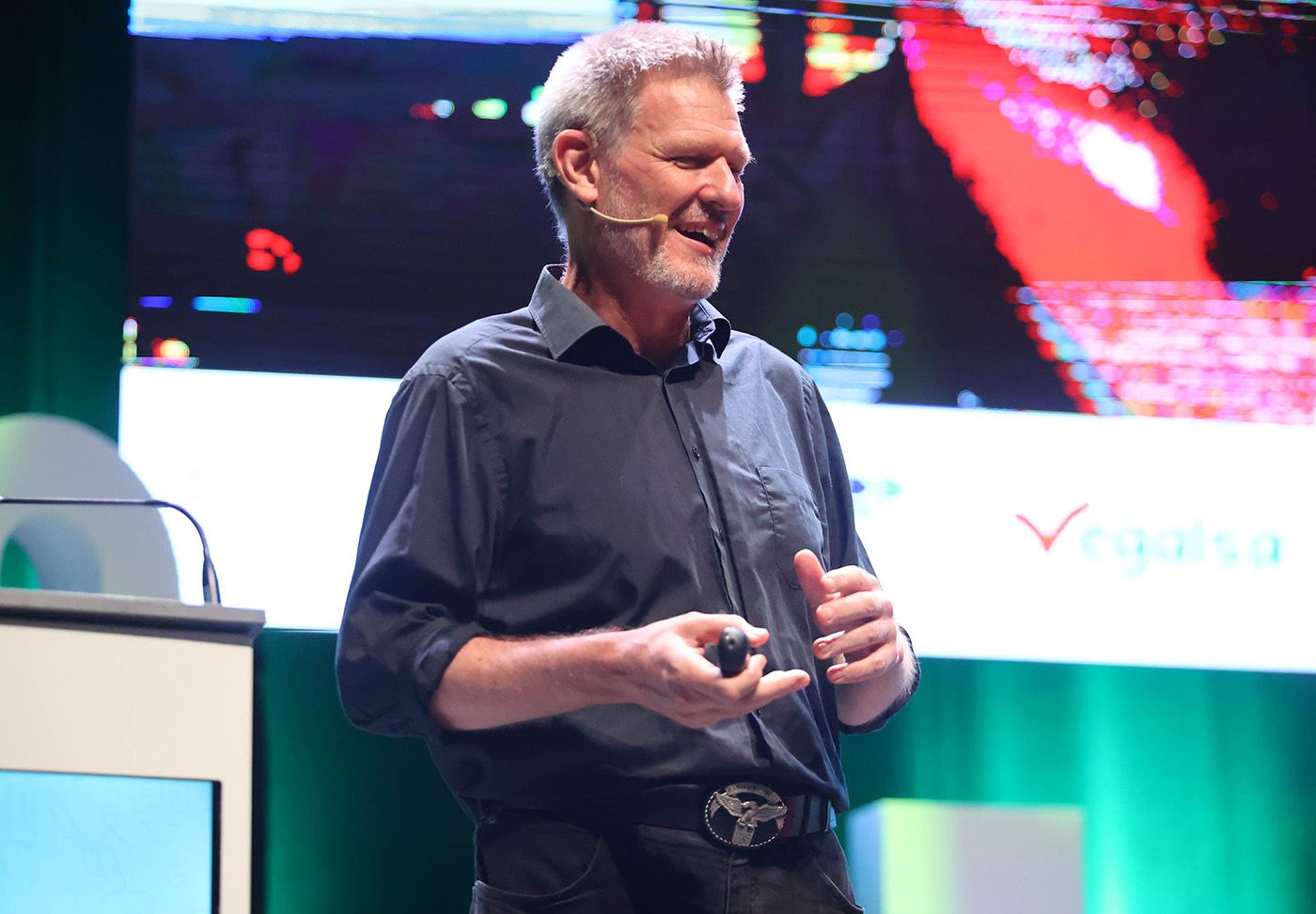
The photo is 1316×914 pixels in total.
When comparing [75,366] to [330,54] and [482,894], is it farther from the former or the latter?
[482,894]

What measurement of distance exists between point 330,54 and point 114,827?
6.18 feet

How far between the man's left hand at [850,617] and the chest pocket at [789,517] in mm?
146

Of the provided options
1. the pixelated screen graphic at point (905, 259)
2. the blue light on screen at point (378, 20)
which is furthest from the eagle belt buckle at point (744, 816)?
the blue light on screen at point (378, 20)

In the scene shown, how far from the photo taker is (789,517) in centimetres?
159

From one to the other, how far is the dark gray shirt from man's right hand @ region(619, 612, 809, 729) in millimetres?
197

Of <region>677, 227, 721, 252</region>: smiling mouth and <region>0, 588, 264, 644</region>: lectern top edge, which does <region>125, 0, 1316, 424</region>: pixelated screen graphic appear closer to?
<region>677, 227, 721, 252</region>: smiling mouth

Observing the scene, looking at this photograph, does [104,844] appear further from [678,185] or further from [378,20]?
[378,20]

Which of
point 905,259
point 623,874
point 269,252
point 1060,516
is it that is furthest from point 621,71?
point 1060,516

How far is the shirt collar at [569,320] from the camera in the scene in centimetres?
160

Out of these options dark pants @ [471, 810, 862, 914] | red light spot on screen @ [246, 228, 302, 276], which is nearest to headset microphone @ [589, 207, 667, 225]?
dark pants @ [471, 810, 862, 914]

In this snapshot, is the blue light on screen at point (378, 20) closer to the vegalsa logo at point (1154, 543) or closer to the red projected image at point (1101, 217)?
the red projected image at point (1101, 217)

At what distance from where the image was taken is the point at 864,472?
2.81 m

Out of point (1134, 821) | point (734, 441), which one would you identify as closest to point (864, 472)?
point (1134, 821)

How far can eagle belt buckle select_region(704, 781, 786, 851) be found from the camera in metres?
1.39
